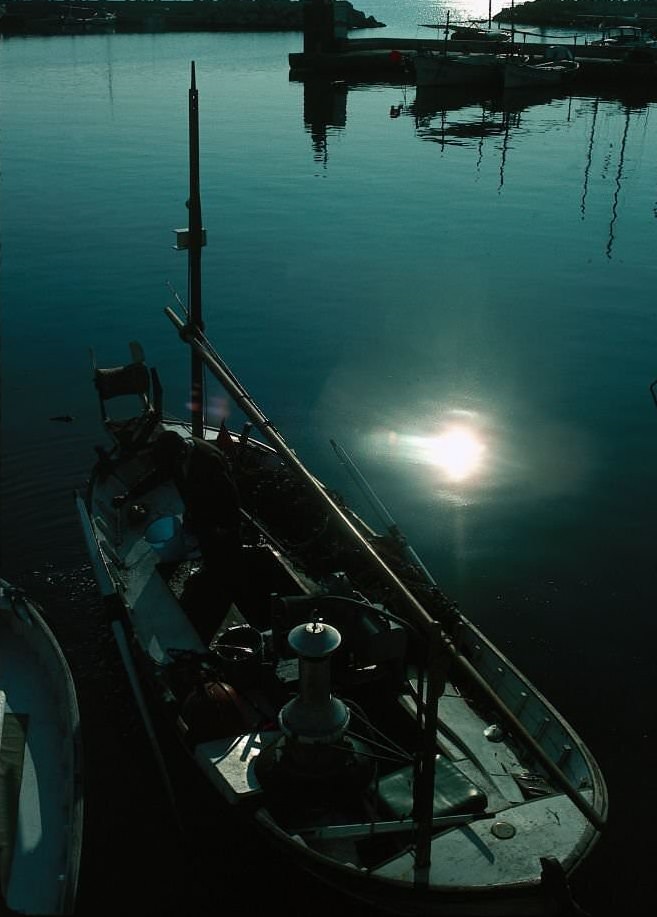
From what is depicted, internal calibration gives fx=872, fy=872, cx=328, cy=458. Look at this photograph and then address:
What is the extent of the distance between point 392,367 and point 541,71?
8634 centimetres

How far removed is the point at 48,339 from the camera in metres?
35.8

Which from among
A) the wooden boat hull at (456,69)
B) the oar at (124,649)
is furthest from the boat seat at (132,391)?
the wooden boat hull at (456,69)

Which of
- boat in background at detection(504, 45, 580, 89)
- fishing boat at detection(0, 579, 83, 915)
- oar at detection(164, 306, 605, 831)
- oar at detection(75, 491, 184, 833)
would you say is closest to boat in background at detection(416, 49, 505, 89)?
boat in background at detection(504, 45, 580, 89)

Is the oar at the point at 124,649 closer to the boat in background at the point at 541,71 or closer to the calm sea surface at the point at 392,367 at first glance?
the calm sea surface at the point at 392,367

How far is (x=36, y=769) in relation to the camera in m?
13.9

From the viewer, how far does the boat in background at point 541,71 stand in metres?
104

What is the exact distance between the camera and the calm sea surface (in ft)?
53.6

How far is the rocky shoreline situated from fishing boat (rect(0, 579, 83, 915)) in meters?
182

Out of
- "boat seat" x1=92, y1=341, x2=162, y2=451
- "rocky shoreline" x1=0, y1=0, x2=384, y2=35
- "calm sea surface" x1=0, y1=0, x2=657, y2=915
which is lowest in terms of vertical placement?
"calm sea surface" x1=0, y1=0, x2=657, y2=915

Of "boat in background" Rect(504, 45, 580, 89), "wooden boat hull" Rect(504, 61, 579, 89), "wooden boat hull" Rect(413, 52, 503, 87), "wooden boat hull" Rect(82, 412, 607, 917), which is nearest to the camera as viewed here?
"wooden boat hull" Rect(82, 412, 607, 917)

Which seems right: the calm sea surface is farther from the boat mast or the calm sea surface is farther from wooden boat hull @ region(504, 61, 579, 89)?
wooden boat hull @ region(504, 61, 579, 89)

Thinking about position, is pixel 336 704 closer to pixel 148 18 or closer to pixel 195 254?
pixel 195 254

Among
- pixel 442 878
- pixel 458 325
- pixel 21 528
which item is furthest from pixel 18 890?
pixel 458 325

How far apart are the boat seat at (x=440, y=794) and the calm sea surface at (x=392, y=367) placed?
1390 mm
